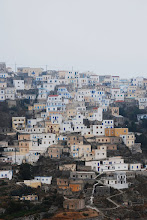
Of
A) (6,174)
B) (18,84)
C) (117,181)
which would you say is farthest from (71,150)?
(18,84)

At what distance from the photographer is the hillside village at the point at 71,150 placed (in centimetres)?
3828

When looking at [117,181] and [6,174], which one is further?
[6,174]

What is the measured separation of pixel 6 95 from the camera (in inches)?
2212

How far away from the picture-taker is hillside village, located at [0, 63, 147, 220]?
3828cm

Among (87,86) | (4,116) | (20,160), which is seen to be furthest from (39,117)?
(87,86)

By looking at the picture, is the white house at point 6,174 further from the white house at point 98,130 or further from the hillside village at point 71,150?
the white house at point 98,130

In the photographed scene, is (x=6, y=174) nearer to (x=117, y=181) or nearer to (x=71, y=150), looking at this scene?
(x=71, y=150)

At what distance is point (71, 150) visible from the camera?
45.3 m

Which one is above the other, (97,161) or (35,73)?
(35,73)

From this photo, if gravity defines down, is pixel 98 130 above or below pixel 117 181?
above

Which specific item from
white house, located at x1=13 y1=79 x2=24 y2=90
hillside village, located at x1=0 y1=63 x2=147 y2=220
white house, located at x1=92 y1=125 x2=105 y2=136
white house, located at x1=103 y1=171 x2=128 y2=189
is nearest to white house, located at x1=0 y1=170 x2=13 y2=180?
hillside village, located at x1=0 y1=63 x2=147 y2=220

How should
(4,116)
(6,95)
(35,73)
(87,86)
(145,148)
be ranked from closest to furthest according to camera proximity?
(145,148) → (4,116) → (6,95) → (87,86) → (35,73)

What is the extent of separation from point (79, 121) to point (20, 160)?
719 centimetres

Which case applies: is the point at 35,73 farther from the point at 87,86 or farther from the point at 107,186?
the point at 107,186
